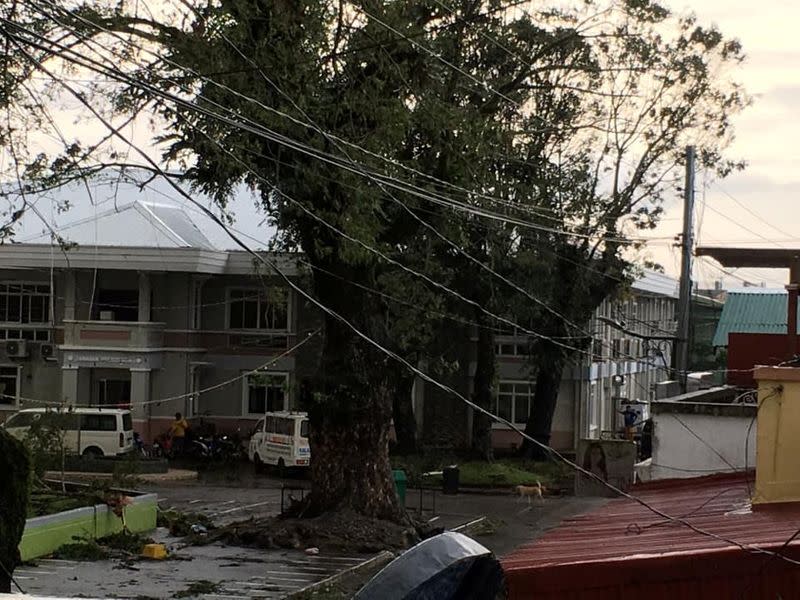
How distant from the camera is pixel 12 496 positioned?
34.3ft

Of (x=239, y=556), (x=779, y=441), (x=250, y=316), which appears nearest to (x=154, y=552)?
(x=239, y=556)

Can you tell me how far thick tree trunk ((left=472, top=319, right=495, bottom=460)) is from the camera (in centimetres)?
4512

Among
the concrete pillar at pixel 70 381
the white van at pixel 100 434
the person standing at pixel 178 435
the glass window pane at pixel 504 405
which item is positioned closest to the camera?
the white van at pixel 100 434

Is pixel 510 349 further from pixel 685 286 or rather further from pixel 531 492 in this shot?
pixel 685 286

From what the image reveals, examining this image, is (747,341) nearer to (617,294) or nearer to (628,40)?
(628,40)

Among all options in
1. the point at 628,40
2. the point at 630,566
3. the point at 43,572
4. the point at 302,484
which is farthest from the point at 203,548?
the point at 628,40

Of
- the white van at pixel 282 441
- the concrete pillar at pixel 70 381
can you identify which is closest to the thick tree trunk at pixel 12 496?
the white van at pixel 282 441

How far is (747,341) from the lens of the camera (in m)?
23.7

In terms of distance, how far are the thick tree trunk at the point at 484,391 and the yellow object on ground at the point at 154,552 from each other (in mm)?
20984

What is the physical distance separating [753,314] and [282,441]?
16.3 meters

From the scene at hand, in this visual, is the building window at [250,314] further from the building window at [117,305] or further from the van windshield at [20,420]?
the van windshield at [20,420]

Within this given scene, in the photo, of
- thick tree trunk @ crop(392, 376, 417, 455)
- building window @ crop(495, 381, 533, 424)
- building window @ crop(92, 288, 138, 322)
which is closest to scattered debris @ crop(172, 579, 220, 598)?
thick tree trunk @ crop(392, 376, 417, 455)

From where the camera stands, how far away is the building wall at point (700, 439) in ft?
57.4

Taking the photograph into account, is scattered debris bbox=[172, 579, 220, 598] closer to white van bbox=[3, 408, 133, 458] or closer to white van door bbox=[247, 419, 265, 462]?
white van bbox=[3, 408, 133, 458]
